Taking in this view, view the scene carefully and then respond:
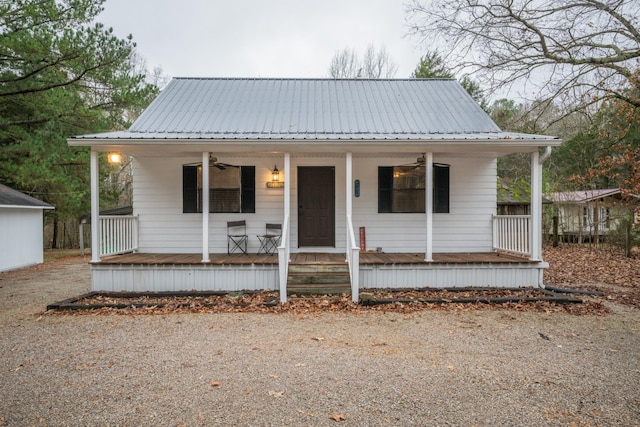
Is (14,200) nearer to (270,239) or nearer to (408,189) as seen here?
(270,239)

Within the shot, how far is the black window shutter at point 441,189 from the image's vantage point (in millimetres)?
8641

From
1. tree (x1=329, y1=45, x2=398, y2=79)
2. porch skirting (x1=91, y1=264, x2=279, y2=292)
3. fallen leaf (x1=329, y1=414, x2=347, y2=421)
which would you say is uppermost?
tree (x1=329, y1=45, x2=398, y2=79)

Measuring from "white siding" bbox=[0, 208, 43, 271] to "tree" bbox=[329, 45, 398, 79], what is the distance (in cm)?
1925

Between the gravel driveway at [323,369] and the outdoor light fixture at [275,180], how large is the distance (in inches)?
143

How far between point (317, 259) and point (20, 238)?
10906mm

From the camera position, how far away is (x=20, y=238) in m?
12.0

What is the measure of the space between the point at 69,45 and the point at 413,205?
32.2ft

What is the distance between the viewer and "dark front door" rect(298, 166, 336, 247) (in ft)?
28.3

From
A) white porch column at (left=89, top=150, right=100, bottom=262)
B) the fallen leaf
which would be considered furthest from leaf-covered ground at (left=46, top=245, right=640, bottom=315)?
the fallen leaf

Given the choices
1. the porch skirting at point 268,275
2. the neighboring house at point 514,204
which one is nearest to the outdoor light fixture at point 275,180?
the porch skirting at point 268,275

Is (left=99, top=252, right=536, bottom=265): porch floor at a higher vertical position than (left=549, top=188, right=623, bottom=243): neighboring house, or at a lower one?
lower

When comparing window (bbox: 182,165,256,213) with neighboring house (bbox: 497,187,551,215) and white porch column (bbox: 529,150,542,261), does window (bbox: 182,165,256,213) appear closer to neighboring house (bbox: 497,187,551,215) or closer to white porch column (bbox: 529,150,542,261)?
white porch column (bbox: 529,150,542,261)

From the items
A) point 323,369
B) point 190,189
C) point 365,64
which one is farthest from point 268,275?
point 365,64

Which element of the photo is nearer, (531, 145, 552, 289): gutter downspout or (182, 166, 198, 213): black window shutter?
(531, 145, 552, 289): gutter downspout
